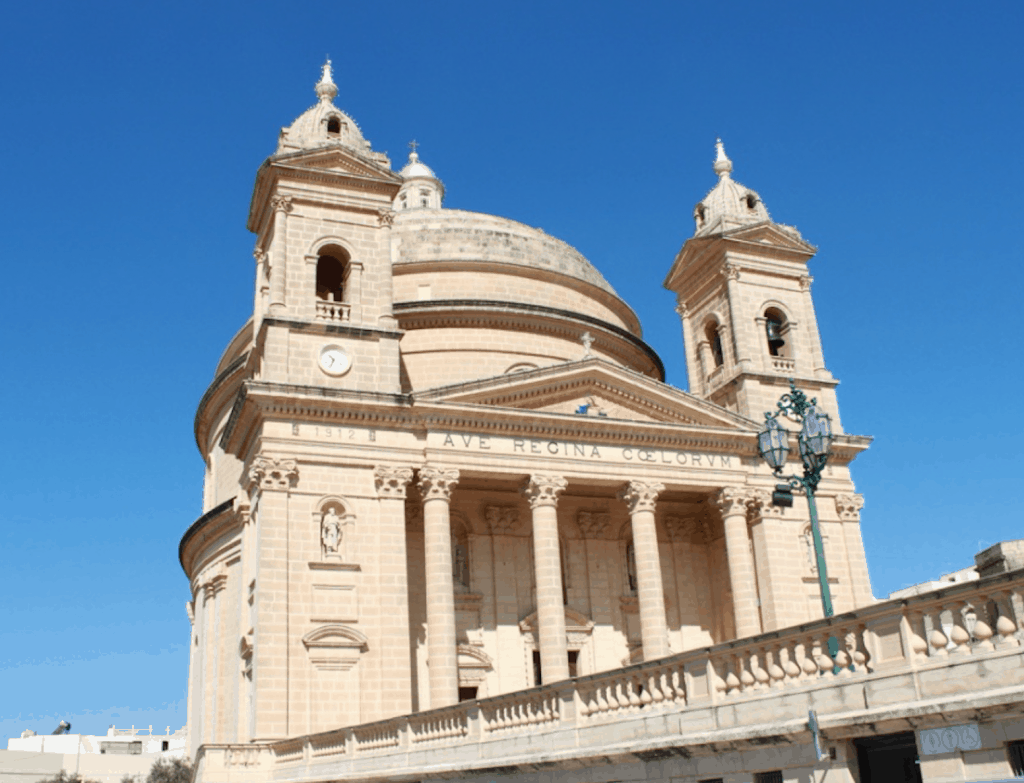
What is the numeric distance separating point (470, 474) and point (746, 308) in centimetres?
1209

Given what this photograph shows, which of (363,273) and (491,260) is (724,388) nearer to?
(491,260)

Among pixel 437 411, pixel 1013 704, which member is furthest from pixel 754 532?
pixel 1013 704

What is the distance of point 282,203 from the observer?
96.9ft

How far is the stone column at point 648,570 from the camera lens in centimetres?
2766

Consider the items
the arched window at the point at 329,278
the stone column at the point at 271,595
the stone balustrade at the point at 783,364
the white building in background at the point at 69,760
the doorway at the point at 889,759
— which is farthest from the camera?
the white building in background at the point at 69,760

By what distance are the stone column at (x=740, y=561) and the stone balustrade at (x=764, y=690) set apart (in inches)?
516

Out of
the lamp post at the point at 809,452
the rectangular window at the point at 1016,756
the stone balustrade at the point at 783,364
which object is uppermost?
the stone balustrade at the point at 783,364

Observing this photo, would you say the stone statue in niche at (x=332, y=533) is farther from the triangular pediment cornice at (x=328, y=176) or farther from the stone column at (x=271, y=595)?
the triangular pediment cornice at (x=328, y=176)

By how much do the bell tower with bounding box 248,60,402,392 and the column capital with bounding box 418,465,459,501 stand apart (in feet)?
7.87

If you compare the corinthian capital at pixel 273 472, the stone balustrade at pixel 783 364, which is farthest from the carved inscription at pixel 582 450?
the stone balustrade at pixel 783 364

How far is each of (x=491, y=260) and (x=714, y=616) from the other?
14.6 m

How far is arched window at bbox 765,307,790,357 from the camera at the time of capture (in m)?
35.4

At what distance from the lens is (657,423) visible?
30125 mm

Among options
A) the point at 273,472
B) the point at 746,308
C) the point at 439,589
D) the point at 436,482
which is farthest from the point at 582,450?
the point at 746,308
